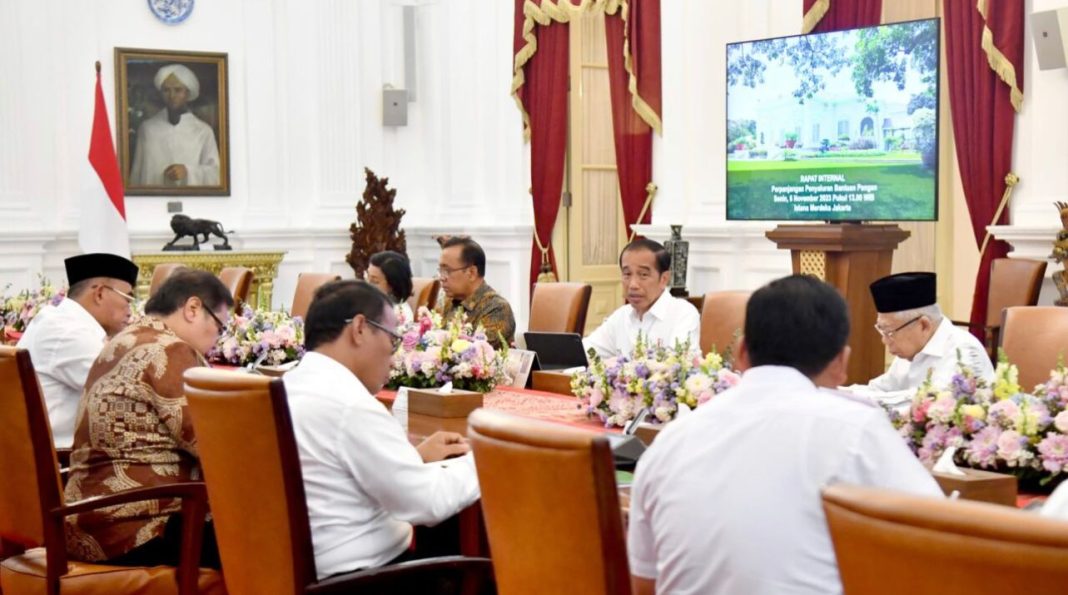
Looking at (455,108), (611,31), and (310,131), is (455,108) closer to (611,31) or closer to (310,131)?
(310,131)

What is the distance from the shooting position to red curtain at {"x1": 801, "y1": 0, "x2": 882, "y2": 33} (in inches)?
312

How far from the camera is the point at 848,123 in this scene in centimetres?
723

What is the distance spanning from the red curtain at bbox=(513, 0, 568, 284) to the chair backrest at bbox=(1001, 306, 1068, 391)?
20.0 ft

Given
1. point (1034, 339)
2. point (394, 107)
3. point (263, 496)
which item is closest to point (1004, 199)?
point (1034, 339)

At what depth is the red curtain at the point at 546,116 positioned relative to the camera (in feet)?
33.8

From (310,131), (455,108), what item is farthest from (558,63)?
(310,131)

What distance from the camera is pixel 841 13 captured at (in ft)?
26.5

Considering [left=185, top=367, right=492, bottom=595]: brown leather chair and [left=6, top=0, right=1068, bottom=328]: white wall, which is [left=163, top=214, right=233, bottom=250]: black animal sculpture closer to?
[left=6, top=0, right=1068, bottom=328]: white wall

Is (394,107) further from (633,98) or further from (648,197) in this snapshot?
(648,197)

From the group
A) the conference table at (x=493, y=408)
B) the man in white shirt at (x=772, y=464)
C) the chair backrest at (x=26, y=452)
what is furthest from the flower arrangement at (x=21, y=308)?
the man in white shirt at (x=772, y=464)

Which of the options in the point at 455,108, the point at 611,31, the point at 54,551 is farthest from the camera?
the point at 455,108

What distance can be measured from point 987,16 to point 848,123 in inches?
35.7

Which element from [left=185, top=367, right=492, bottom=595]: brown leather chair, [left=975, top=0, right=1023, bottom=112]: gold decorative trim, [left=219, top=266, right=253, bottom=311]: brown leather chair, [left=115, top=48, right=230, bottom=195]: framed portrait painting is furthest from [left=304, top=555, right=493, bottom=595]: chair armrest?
[left=115, top=48, right=230, bottom=195]: framed portrait painting

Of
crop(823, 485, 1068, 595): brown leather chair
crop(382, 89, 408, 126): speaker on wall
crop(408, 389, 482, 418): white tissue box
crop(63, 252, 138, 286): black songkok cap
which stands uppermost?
crop(382, 89, 408, 126): speaker on wall
